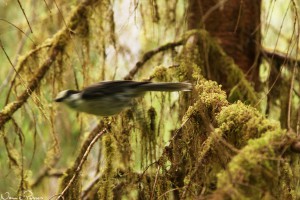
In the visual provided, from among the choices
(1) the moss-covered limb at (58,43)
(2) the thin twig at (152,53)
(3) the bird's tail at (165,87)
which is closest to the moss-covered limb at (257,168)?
(3) the bird's tail at (165,87)

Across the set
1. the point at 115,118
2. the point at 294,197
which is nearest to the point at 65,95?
the point at 115,118

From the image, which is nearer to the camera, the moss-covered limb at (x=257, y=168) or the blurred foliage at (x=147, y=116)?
the moss-covered limb at (x=257, y=168)

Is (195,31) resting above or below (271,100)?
above

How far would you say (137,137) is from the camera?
2057 mm

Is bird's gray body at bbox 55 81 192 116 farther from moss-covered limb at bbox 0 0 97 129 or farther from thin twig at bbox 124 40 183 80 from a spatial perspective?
thin twig at bbox 124 40 183 80

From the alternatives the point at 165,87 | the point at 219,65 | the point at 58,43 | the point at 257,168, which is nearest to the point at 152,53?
the point at 219,65

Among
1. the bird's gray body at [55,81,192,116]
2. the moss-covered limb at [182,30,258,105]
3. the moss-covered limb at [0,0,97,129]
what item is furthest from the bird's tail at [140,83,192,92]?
the moss-covered limb at [0,0,97,129]

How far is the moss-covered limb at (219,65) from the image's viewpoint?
8.16ft

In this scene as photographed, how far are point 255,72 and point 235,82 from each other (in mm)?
255

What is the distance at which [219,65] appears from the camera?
2.64 m

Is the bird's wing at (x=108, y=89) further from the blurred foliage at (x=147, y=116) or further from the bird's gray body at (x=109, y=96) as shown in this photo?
the blurred foliage at (x=147, y=116)

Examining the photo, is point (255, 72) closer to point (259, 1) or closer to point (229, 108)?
point (259, 1)

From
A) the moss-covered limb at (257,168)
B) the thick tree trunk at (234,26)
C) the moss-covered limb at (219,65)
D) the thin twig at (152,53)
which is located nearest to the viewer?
the moss-covered limb at (257,168)

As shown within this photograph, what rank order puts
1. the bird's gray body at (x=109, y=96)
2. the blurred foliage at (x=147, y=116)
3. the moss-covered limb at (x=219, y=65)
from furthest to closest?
the moss-covered limb at (x=219, y=65), the bird's gray body at (x=109, y=96), the blurred foliage at (x=147, y=116)
